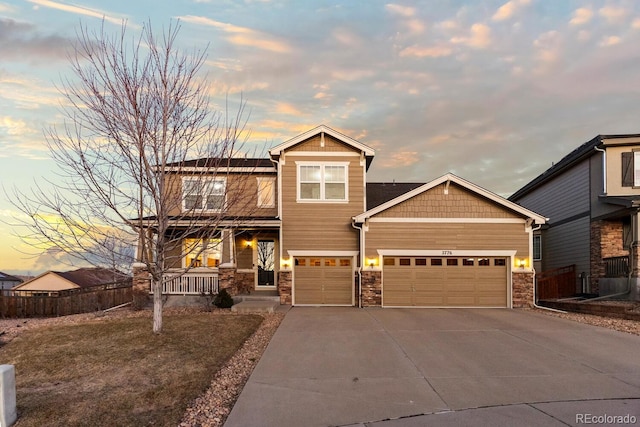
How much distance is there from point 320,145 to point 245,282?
6554 mm

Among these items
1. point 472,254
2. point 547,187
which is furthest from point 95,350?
point 547,187

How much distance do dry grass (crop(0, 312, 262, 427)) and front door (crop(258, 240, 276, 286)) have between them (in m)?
7.79

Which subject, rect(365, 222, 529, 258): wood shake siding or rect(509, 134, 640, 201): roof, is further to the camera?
rect(509, 134, 640, 201): roof

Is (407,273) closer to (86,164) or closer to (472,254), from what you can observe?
(472,254)

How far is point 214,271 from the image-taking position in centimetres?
1788

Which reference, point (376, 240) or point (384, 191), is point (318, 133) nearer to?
point (376, 240)

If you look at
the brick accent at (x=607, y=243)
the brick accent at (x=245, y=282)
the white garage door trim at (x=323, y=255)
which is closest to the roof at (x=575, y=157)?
the brick accent at (x=607, y=243)

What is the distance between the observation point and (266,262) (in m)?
20.4

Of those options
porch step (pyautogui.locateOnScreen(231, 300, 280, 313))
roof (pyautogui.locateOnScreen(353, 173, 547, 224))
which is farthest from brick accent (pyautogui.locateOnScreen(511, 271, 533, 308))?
porch step (pyautogui.locateOnScreen(231, 300, 280, 313))

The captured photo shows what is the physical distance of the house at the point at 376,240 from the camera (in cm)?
1725

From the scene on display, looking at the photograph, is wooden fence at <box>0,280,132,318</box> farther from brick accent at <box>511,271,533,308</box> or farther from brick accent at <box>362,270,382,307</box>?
brick accent at <box>511,271,533,308</box>

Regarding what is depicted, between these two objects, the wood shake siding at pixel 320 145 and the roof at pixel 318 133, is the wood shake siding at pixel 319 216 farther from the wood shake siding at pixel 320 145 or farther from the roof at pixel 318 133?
the roof at pixel 318 133

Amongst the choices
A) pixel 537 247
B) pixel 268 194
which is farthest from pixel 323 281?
pixel 537 247

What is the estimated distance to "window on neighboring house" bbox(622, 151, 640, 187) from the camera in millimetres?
18578
